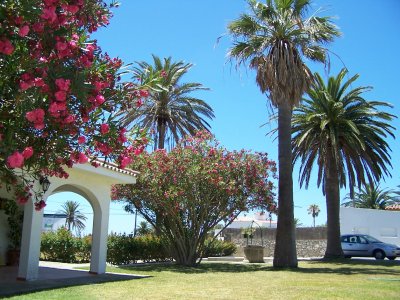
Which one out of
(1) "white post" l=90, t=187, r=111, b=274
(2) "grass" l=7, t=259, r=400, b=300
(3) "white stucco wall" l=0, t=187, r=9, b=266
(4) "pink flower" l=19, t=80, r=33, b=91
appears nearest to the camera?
(4) "pink flower" l=19, t=80, r=33, b=91

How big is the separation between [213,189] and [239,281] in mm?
5491

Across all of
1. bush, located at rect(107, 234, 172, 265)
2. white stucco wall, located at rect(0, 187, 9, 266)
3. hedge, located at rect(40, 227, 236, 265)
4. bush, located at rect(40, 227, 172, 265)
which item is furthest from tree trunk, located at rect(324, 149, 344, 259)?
white stucco wall, located at rect(0, 187, 9, 266)

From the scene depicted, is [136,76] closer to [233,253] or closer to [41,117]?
[41,117]

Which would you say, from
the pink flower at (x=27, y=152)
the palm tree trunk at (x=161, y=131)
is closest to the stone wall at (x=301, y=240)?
the palm tree trunk at (x=161, y=131)

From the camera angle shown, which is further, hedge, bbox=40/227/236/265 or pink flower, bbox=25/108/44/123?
hedge, bbox=40/227/236/265

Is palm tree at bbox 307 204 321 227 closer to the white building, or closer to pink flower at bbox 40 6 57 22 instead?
the white building

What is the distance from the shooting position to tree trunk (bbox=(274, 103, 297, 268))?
18.2 m

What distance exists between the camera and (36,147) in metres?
4.40

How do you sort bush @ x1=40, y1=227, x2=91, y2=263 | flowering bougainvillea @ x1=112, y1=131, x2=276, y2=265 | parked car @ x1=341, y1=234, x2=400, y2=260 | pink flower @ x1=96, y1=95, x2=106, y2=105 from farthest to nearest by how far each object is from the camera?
parked car @ x1=341, y1=234, x2=400, y2=260 → bush @ x1=40, y1=227, x2=91, y2=263 → flowering bougainvillea @ x1=112, y1=131, x2=276, y2=265 → pink flower @ x1=96, y1=95, x2=106, y2=105

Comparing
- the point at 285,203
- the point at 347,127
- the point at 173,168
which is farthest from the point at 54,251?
the point at 347,127

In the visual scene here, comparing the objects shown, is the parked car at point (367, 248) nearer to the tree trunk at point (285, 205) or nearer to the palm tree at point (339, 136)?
the palm tree at point (339, 136)

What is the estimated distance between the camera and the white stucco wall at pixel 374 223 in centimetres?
3556

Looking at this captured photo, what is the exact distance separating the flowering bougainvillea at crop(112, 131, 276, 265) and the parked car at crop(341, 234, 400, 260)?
1027cm

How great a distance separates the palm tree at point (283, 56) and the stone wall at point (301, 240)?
1356 centimetres
